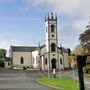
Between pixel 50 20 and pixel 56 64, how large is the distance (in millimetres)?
14330

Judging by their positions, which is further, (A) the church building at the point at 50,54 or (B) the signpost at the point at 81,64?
(A) the church building at the point at 50,54

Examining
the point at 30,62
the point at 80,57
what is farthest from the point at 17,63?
the point at 80,57

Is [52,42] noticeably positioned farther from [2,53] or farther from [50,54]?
[2,53]

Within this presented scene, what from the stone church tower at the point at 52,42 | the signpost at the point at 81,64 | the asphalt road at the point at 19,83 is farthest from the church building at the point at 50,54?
the signpost at the point at 81,64

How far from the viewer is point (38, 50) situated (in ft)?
416

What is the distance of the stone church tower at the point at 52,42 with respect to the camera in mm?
121000

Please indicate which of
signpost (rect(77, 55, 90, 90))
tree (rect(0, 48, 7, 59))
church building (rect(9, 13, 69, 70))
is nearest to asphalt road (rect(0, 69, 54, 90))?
signpost (rect(77, 55, 90, 90))

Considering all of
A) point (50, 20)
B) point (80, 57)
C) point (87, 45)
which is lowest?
point (80, 57)

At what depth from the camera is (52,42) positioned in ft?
398

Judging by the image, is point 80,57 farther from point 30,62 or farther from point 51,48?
point 30,62

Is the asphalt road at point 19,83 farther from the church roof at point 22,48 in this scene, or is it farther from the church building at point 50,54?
the church roof at point 22,48

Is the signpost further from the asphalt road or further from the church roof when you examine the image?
the church roof

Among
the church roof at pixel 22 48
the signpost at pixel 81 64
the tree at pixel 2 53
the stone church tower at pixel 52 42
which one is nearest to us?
the signpost at pixel 81 64

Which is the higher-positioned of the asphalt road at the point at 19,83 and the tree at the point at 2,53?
the tree at the point at 2,53
